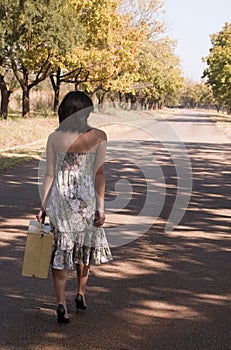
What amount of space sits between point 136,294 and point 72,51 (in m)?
31.1

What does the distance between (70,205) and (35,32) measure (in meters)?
29.4

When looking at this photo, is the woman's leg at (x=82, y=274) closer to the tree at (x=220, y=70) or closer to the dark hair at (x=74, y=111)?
the dark hair at (x=74, y=111)

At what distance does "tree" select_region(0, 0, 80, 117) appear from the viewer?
31.1 m

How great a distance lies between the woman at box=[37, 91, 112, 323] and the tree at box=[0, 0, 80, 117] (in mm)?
27362

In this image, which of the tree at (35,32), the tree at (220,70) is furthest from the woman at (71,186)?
the tree at (220,70)

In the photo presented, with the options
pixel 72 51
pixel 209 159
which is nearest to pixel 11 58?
pixel 72 51

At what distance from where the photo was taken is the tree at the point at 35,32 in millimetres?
Answer: 31062

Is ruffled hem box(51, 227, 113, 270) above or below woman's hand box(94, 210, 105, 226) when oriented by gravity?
below

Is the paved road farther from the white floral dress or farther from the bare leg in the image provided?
the white floral dress

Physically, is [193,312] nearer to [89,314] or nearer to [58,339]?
[89,314]

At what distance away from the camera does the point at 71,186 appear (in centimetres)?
477

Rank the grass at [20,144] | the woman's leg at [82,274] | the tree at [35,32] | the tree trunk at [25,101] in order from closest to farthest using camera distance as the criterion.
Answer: the woman's leg at [82,274] < the grass at [20,144] < the tree at [35,32] < the tree trunk at [25,101]

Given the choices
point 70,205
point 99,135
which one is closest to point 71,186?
point 70,205

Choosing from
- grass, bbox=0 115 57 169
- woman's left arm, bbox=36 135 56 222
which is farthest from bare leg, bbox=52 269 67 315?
grass, bbox=0 115 57 169
